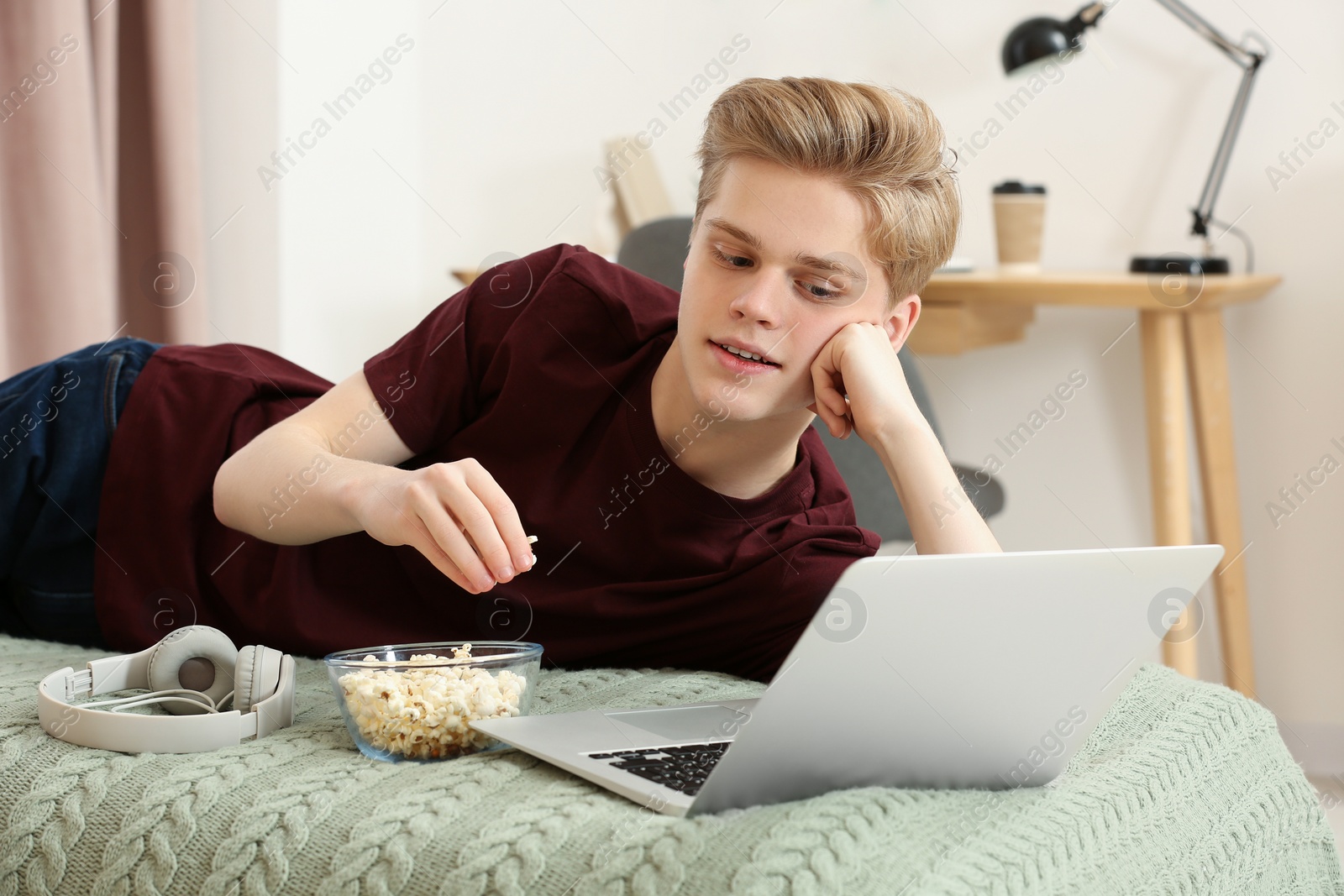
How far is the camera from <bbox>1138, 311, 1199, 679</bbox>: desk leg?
6.21 ft

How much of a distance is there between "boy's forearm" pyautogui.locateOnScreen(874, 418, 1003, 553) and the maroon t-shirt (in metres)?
0.12

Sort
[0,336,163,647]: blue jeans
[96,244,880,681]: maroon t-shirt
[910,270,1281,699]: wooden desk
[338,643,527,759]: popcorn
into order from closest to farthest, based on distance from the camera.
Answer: [338,643,527,759]: popcorn < [96,244,880,681]: maroon t-shirt < [0,336,163,647]: blue jeans < [910,270,1281,699]: wooden desk

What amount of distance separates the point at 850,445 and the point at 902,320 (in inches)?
22.6

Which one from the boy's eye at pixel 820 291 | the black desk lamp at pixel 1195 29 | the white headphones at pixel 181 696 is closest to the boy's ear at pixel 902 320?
the boy's eye at pixel 820 291

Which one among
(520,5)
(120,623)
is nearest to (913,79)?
(520,5)

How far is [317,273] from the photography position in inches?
91.4

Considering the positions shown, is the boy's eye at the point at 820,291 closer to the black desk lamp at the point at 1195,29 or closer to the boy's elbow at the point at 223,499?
the boy's elbow at the point at 223,499

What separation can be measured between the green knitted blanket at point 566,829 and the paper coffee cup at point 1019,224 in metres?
1.32

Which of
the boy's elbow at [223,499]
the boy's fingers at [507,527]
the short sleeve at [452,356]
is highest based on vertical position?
the short sleeve at [452,356]

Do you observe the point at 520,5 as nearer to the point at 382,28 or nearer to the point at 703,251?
the point at 382,28

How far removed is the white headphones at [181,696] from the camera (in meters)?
0.73

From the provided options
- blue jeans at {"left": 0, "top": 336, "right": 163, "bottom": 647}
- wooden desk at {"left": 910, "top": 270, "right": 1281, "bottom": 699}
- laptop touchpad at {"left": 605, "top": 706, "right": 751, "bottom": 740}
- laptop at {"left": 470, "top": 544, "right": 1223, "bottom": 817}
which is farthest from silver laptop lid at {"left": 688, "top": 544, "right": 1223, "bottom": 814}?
wooden desk at {"left": 910, "top": 270, "right": 1281, "bottom": 699}

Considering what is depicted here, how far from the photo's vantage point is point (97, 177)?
1987 mm

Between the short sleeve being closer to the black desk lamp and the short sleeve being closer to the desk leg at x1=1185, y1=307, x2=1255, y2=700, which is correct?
the black desk lamp
